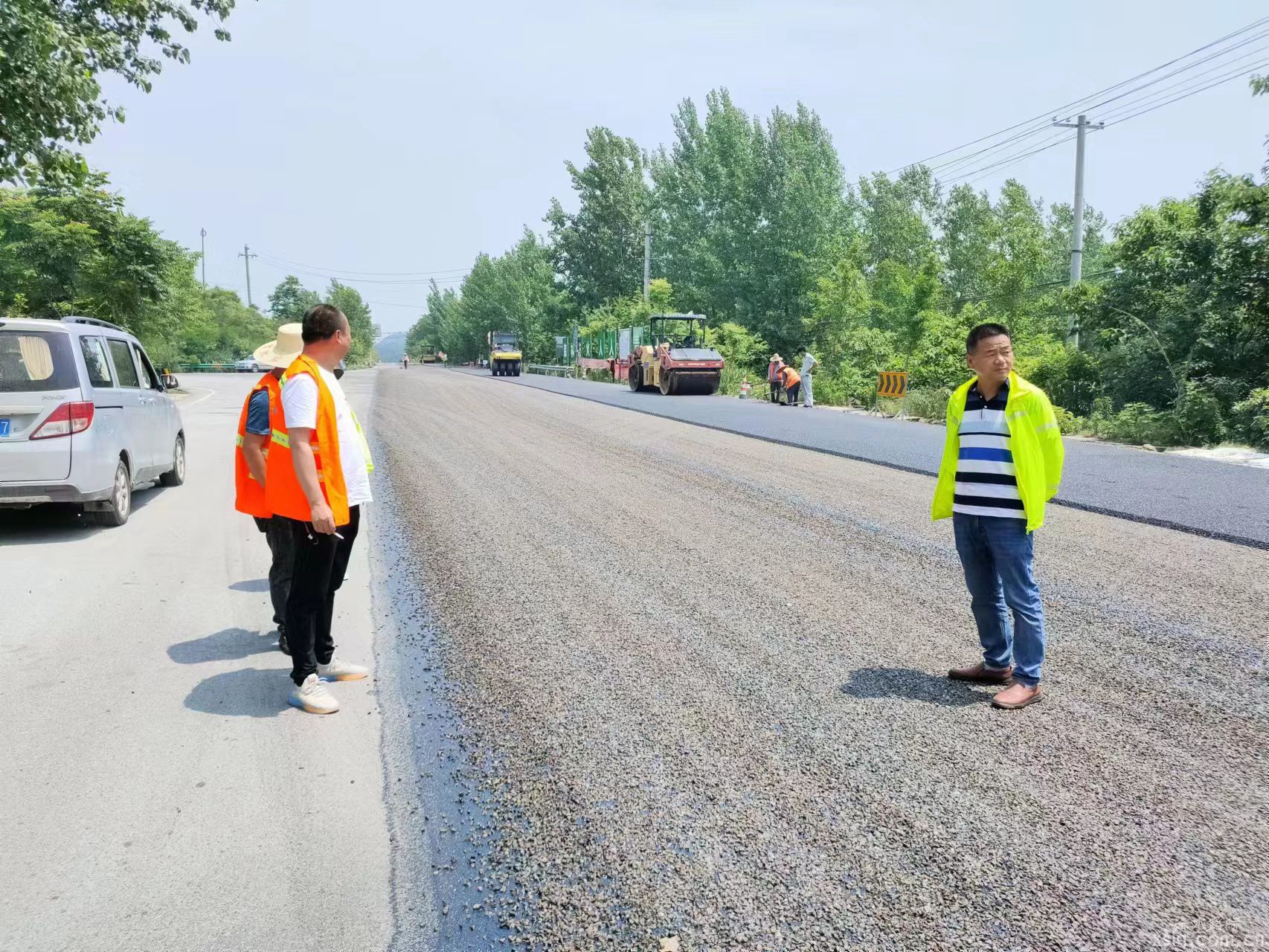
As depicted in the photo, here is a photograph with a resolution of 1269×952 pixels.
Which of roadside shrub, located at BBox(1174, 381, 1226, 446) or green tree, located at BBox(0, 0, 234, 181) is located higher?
green tree, located at BBox(0, 0, 234, 181)

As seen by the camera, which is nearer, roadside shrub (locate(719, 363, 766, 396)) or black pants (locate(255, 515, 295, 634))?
black pants (locate(255, 515, 295, 634))

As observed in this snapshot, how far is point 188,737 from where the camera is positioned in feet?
13.1

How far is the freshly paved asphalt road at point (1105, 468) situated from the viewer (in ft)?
29.2

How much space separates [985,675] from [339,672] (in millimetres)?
3261

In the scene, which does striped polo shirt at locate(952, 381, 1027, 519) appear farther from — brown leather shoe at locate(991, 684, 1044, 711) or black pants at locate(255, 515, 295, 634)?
black pants at locate(255, 515, 295, 634)

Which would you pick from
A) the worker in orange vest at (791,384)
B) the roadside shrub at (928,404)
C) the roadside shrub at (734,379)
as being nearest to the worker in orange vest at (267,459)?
the roadside shrub at (928,404)

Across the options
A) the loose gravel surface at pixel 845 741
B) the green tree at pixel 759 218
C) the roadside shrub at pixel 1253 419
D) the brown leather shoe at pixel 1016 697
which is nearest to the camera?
the loose gravel surface at pixel 845 741

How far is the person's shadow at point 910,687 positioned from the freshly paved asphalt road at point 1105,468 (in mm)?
4786

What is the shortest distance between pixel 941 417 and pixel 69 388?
1878 centimetres

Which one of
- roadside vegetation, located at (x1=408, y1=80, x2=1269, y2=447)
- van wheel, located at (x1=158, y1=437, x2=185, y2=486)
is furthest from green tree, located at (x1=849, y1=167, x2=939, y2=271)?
van wheel, located at (x1=158, y1=437, x2=185, y2=486)

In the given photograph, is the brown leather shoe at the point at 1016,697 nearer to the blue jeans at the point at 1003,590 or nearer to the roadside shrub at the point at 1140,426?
the blue jeans at the point at 1003,590

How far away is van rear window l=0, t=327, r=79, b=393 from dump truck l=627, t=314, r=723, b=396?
2319 centimetres

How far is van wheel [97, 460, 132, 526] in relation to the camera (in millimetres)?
8492

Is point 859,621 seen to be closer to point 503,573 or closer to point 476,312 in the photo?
point 503,573
